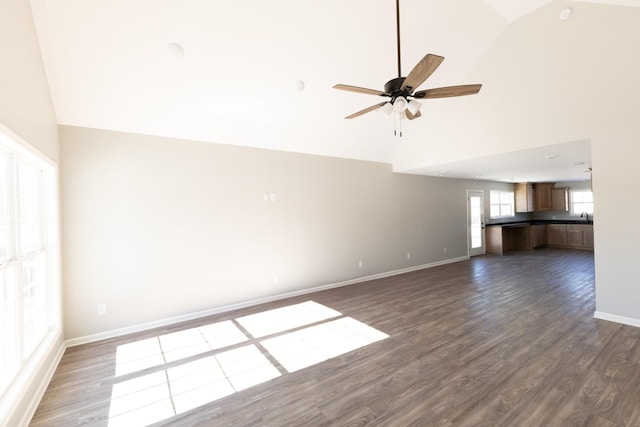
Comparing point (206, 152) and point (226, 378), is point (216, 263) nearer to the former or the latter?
point (206, 152)

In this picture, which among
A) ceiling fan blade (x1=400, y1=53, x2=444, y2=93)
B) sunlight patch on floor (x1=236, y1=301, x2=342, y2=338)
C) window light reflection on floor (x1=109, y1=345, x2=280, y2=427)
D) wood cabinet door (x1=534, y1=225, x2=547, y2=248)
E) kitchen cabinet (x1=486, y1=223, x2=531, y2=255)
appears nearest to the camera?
ceiling fan blade (x1=400, y1=53, x2=444, y2=93)

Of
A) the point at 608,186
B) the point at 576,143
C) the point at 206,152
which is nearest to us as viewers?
the point at 608,186

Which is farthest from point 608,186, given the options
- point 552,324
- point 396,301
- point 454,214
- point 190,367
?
point 190,367

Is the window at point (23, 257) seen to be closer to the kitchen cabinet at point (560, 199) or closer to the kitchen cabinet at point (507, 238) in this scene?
the kitchen cabinet at point (507, 238)

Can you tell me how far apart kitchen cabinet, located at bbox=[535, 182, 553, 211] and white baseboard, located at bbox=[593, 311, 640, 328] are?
24.4 feet

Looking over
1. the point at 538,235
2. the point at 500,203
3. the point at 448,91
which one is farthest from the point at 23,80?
the point at 538,235

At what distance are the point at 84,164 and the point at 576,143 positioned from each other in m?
6.47

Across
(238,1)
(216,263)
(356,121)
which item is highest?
(238,1)

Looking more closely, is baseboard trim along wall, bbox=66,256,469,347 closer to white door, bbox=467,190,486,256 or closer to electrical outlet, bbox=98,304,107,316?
electrical outlet, bbox=98,304,107,316

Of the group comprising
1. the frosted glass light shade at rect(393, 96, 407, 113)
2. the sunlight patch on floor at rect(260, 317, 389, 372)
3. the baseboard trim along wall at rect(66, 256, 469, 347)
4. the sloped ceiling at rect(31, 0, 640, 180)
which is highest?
the sloped ceiling at rect(31, 0, 640, 180)

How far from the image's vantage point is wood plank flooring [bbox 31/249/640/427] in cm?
197

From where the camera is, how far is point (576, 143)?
3797 mm

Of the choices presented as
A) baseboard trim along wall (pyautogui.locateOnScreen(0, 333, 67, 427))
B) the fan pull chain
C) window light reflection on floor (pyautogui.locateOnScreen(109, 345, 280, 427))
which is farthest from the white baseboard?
baseboard trim along wall (pyautogui.locateOnScreen(0, 333, 67, 427))

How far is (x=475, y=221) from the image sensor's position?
8.44 metres
